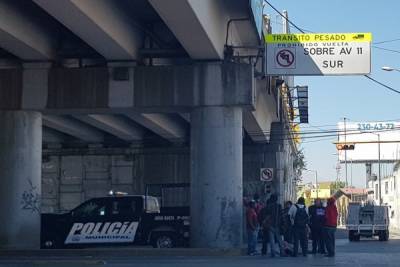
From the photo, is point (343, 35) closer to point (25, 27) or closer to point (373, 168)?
point (25, 27)

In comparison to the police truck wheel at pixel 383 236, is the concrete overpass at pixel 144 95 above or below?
above

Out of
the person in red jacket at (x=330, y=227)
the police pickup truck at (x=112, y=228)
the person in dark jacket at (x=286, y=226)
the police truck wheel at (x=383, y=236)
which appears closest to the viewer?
the person in red jacket at (x=330, y=227)

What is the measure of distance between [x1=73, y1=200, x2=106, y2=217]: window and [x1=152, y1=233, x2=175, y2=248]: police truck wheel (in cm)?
176

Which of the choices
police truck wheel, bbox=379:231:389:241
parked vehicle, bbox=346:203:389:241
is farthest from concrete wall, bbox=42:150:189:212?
police truck wheel, bbox=379:231:389:241

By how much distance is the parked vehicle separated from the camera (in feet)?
123

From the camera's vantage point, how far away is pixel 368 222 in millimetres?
38281

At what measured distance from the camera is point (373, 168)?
112 m

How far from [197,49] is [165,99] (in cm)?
197

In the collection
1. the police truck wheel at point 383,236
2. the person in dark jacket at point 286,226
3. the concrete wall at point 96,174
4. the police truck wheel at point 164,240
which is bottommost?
the police truck wheel at point 383,236

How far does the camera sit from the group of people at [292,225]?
1953 centimetres

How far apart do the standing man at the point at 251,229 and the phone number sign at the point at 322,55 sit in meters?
4.33

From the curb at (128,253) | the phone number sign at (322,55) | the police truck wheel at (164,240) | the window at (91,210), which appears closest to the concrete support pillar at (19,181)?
the curb at (128,253)

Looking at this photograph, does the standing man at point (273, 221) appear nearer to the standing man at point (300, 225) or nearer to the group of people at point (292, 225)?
the group of people at point (292, 225)

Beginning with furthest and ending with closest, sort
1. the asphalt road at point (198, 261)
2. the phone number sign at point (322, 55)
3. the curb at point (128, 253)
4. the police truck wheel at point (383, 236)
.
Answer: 1. the police truck wheel at point (383, 236)
2. the phone number sign at point (322, 55)
3. the curb at point (128, 253)
4. the asphalt road at point (198, 261)
